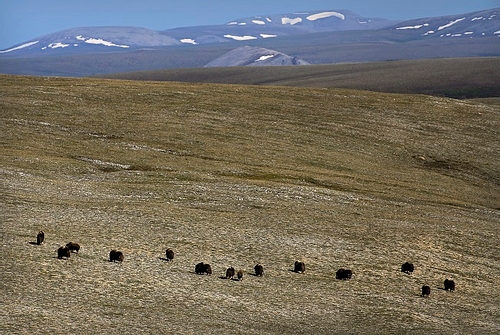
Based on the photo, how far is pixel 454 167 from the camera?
289 ft

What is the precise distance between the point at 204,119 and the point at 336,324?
67825 millimetres

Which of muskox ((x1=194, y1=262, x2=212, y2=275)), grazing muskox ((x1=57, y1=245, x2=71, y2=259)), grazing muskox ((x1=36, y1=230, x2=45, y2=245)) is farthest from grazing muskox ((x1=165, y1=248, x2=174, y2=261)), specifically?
grazing muskox ((x1=36, y1=230, x2=45, y2=245))

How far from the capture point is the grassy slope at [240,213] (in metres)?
32.6

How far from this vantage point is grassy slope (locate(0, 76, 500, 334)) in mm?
32625

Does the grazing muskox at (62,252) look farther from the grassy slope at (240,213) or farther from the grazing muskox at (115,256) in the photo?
the grazing muskox at (115,256)

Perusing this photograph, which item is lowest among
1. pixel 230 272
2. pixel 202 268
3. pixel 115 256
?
pixel 230 272

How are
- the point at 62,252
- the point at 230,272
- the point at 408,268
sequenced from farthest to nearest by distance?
the point at 408,268 < the point at 230,272 < the point at 62,252

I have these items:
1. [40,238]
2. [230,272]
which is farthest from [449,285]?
[40,238]

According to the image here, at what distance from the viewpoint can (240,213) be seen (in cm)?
5188

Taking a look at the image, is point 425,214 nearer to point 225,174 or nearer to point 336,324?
point 225,174

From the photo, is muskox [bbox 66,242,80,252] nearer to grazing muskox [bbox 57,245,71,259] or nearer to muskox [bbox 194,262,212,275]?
grazing muskox [bbox 57,245,71,259]

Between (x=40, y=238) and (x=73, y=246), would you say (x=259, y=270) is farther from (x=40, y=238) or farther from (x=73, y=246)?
(x=40, y=238)

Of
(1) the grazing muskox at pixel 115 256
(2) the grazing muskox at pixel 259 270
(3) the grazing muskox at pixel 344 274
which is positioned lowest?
(3) the grazing muskox at pixel 344 274

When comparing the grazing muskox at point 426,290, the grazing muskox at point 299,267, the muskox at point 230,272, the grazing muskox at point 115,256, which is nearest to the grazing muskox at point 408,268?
the grazing muskox at point 426,290
